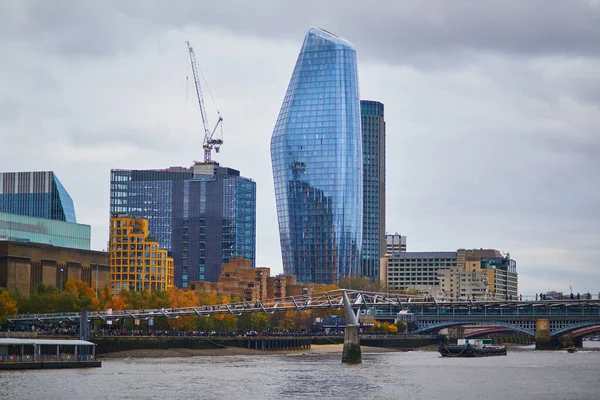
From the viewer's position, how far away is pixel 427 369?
17012 cm

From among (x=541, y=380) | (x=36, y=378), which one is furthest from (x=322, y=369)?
(x=36, y=378)

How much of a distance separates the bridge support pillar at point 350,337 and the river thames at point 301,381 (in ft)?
6.19

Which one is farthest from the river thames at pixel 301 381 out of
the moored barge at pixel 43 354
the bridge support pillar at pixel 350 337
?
the moored barge at pixel 43 354

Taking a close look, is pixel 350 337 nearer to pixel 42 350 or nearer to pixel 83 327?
pixel 83 327

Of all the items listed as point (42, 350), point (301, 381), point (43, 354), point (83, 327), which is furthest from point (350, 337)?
point (43, 354)

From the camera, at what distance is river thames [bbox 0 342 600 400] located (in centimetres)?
12219

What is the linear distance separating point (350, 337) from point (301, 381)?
3202 centimetres

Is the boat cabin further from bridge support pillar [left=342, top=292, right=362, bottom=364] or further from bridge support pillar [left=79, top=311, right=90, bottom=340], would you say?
bridge support pillar [left=342, top=292, right=362, bottom=364]

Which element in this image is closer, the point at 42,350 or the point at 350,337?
the point at 42,350

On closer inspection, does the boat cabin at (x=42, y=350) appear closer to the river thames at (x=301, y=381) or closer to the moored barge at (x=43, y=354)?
the moored barge at (x=43, y=354)

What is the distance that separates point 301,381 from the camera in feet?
461


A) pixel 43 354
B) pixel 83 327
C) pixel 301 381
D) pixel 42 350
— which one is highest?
pixel 83 327

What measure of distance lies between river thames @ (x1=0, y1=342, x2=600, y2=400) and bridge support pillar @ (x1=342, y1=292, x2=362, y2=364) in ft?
6.19

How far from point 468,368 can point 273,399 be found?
203 ft
